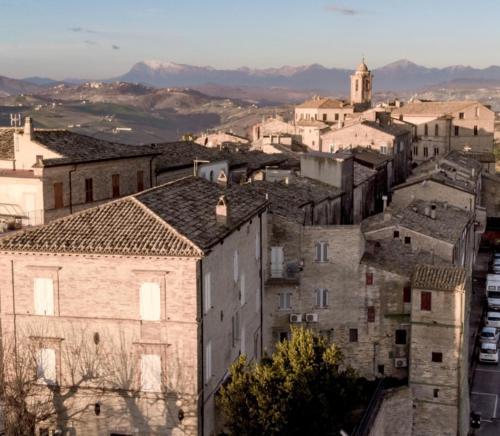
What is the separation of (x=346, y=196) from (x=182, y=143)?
1035cm

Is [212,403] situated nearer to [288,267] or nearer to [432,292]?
[288,267]

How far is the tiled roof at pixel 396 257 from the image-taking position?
35406mm

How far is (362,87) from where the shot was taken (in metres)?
108

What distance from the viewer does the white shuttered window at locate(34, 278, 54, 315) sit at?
82.2ft

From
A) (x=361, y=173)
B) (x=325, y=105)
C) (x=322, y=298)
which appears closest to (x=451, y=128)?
(x=325, y=105)

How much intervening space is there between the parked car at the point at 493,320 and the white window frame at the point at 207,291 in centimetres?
2818

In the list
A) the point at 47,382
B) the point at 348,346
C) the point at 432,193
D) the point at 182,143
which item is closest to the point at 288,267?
the point at 348,346

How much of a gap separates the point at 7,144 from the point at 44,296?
498 inches

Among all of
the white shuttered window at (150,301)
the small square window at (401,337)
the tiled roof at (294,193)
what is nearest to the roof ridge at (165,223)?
A: the white shuttered window at (150,301)

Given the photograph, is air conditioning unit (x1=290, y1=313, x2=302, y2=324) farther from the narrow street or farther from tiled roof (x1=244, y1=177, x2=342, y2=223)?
the narrow street

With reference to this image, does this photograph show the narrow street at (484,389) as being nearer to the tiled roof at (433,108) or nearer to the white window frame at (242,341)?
the white window frame at (242,341)

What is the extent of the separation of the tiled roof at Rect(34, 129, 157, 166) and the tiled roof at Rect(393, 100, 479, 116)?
56191 mm

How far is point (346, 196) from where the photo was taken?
1844 inches

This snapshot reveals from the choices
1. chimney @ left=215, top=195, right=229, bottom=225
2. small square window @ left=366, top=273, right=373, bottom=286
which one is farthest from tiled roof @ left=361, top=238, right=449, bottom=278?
chimney @ left=215, top=195, right=229, bottom=225
